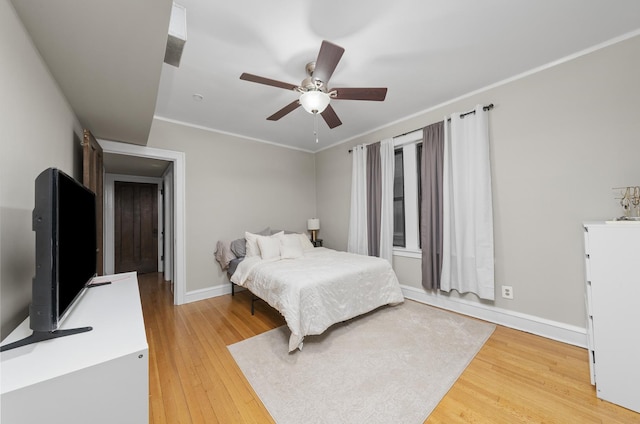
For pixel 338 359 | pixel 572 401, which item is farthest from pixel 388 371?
pixel 572 401

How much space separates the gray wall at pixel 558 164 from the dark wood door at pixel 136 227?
19.1 ft

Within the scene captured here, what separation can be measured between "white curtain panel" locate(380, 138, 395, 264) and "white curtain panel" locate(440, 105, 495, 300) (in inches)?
30.4

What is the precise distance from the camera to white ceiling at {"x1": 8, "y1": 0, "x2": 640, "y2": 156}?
129 centimetres

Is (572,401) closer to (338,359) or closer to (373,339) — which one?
(373,339)

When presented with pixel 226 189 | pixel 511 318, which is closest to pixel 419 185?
pixel 511 318

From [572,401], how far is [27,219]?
342cm

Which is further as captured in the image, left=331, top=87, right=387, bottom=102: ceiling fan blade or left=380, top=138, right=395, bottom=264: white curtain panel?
left=380, top=138, right=395, bottom=264: white curtain panel

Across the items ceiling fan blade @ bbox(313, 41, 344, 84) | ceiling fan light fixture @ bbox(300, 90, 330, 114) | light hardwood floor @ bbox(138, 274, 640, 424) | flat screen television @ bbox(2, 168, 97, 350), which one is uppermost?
ceiling fan blade @ bbox(313, 41, 344, 84)

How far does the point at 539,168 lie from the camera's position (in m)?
2.40

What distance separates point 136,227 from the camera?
5.33 metres

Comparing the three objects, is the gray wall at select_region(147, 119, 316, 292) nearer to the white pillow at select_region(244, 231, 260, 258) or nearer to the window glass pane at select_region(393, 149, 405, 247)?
the white pillow at select_region(244, 231, 260, 258)

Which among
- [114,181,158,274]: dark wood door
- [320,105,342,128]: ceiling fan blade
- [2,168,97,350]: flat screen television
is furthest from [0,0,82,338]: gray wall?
[114,181,158,274]: dark wood door

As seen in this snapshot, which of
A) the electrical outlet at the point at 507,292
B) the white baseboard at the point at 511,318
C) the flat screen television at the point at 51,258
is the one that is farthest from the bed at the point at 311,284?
the flat screen television at the point at 51,258

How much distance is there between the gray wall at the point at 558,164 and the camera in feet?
6.60
